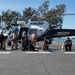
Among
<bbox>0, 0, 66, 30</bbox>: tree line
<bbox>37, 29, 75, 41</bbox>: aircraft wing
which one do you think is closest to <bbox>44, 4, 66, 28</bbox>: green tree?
<bbox>0, 0, 66, 30</bbox>: tree line

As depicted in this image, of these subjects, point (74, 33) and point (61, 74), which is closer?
point (61, 74)

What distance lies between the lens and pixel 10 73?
10719 millimetres

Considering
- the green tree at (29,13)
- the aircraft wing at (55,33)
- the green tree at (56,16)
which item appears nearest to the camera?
the aircraft wing at (55,33)

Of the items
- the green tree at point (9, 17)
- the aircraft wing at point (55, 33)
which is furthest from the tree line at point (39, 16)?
the aircraft wing at point (55, 33)

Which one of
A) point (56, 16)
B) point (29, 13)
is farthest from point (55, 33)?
point (29, 13)

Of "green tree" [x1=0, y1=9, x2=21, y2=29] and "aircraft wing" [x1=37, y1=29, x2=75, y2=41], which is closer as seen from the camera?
"aircraft wing" [x1=37, y1=29, x2=75, y2=41]

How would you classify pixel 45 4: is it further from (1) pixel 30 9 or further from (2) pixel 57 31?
(2) pixel 57 31

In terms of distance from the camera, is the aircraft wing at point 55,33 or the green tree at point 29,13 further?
the green tree at point 29,13

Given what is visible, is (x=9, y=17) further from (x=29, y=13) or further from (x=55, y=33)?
(x=55, y=33)

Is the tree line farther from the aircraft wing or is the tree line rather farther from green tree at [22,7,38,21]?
the aircraft wing

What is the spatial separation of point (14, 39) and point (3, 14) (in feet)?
131

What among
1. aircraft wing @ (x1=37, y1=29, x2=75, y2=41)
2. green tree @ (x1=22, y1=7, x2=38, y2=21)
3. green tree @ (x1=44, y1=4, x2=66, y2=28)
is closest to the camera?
aircraft wing @ (x1=37, y1=29, x2=75, y2=41)

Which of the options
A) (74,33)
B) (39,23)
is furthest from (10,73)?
(74,33)

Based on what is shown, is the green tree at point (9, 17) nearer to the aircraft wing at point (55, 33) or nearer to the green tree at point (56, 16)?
the green tree at point (56, 16)
